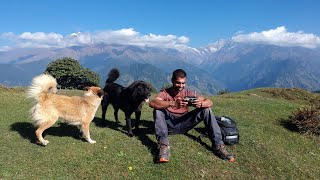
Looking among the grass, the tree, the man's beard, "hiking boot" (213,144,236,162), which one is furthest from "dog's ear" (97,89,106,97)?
the tree

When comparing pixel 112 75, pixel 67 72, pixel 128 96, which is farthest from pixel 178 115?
pixel 67 72

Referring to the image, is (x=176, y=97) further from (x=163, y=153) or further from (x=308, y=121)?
(x=308, y=121)

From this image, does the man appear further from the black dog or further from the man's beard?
the black dog

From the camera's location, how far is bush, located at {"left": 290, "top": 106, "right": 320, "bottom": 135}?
17902 mm

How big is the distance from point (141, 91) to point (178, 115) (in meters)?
2.11

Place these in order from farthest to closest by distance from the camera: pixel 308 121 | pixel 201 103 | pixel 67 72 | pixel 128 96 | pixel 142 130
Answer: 1. pixel 67 72
2. pixel 308 121
3. pixel 142 130
4. pixel 128 96
5. pixel 201 103

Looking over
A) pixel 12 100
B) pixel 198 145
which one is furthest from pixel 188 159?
pixel 12 100

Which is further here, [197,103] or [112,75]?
[112,75]

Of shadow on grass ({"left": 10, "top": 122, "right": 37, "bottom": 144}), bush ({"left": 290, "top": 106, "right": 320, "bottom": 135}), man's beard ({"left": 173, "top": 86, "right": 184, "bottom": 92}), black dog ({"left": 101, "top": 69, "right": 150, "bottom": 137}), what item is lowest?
bush ({"left": 290, "top": 106, "right": 320, "bottom": 135})

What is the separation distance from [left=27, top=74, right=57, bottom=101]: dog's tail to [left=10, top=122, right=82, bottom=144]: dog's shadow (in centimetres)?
227

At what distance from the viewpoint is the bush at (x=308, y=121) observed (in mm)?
17902

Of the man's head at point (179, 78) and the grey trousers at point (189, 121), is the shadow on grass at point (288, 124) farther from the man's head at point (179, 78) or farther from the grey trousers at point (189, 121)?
the man's head at point (179, 78)

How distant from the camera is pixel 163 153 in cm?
1146

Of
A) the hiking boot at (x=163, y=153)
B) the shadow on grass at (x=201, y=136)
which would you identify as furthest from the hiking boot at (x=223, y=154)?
the hiking boot at (x=163, y=153)
